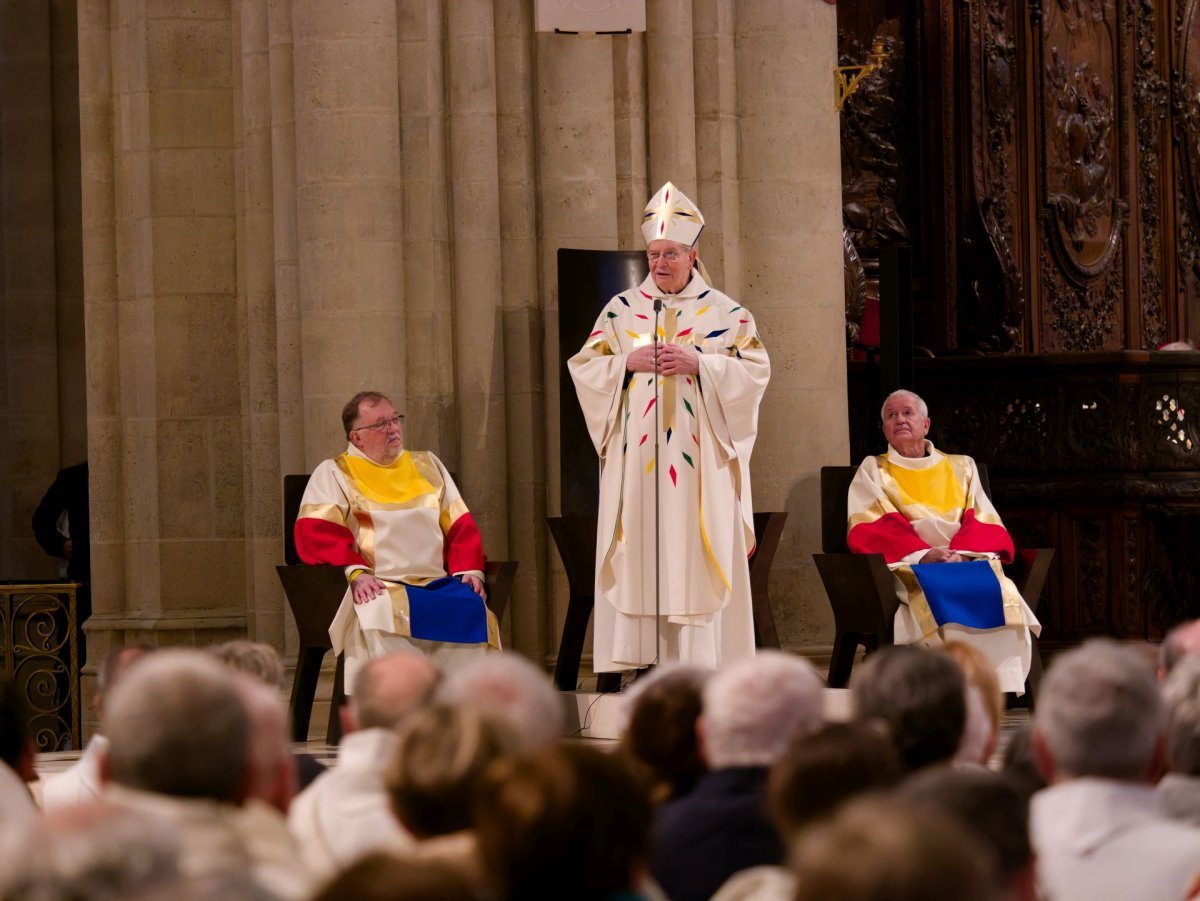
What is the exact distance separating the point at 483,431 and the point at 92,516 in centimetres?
187

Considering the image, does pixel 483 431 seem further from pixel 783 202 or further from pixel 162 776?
pixel 162 776

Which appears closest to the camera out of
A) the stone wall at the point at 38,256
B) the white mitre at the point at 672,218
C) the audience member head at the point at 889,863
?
the audience member head at the point at 889,863

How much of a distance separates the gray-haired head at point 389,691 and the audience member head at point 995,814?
4.09 feet

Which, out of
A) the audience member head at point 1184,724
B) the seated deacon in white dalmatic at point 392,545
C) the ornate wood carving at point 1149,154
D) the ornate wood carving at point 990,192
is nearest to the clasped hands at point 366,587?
the seated deacon in white dalmatic at point 392,545

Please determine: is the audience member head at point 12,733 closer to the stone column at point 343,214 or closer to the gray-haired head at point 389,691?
the gray-haired head at point 389,691

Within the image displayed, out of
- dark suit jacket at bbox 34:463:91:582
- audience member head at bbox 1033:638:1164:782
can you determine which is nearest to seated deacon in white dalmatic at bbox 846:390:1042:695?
dark suit jacket at bbox 34:463:91:582

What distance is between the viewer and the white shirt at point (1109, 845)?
2977mm

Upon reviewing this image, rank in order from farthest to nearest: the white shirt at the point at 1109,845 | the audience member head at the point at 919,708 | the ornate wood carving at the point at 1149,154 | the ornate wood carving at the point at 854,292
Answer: the ornate wood carving at the point at 1149,154
the ornate wood carving at the point at 854,292
the audience member head at the point at 919,708
the white shirt at the point at 1109,845

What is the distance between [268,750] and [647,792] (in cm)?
84

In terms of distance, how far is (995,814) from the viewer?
8.48 feet

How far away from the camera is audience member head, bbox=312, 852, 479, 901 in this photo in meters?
1.86

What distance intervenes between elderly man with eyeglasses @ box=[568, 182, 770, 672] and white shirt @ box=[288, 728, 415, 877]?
13.9 ft

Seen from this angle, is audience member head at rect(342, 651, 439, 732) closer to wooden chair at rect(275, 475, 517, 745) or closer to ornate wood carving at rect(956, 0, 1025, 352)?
wooden chair at rect(275, 475, 517, 745)

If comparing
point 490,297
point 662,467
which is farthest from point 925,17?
point 662,467
